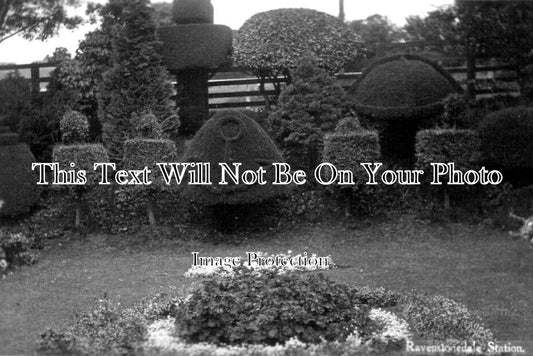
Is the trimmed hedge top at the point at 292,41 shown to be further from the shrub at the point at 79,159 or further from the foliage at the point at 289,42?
the shrub at the point at 79,159

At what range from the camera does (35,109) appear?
1475cm

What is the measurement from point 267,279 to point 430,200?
6.34 metres

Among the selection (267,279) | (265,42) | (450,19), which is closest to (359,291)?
(267,279)

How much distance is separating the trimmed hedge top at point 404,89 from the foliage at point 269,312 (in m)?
6.85

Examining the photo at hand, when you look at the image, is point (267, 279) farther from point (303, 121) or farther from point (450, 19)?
point (450, 19)

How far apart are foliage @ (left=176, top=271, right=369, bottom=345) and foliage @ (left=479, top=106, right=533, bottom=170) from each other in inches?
264

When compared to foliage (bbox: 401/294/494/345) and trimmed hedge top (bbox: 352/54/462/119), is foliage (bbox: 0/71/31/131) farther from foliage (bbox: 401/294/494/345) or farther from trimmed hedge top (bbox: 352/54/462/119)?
foliage (bbox: 401/294/494/345)

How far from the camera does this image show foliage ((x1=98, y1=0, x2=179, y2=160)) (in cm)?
1431

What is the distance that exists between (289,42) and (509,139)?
17.5ft

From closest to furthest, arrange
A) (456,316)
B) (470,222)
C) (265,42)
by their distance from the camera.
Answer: (456,316)
(470,222)
(265,42)

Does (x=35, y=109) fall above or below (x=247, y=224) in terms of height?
above

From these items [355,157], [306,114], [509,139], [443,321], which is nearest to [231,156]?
[355,157]

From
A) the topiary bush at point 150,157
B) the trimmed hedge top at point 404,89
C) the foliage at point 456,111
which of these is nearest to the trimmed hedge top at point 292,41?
the trimmed hedge top at point 404,89

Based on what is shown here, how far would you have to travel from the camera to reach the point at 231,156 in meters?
12.3
